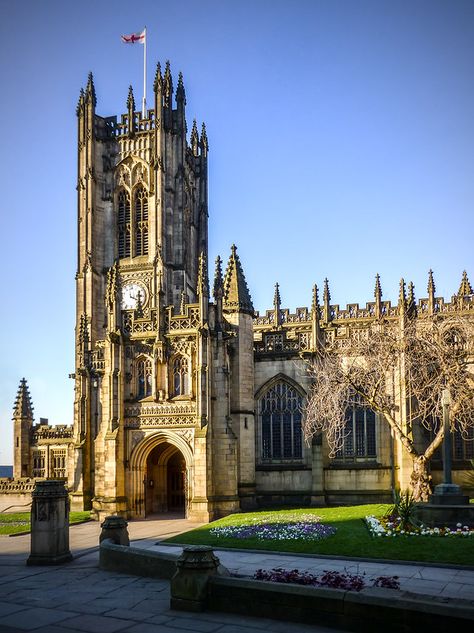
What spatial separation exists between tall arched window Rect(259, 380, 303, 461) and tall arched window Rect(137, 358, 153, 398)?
20.0 feet

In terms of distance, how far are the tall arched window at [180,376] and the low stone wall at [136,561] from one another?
1456 centimetres

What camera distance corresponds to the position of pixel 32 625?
10.7 metres

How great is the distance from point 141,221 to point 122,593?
1994 inches

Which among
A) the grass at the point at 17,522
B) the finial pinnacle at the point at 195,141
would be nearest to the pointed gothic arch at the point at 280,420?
the grass at the point at 17,522

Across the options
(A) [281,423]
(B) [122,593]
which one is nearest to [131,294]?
(A) [281,423]

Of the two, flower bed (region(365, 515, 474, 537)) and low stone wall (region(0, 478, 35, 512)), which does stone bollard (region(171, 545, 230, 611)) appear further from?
low stone wall (region(0, 478, 35, 512))

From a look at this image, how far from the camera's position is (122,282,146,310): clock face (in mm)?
58281

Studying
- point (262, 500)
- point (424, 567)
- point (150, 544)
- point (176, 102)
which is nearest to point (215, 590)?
point (424, 567)

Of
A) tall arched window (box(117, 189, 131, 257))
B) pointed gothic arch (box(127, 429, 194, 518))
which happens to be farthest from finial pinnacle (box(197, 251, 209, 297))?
tall arched window (box(117, 189, 131, 257))

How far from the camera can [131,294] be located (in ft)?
193

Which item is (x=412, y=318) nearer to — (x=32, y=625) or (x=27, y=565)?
(x=27, y=565)

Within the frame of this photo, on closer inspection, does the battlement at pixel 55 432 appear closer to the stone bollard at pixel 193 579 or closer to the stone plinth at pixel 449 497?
the stone plinth at pixel 449 497

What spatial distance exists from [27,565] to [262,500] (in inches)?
668

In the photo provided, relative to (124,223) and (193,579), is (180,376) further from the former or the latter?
(124,223)
